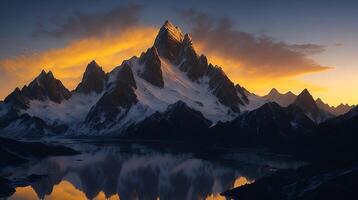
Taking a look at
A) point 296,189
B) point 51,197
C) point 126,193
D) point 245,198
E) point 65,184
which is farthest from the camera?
point 65,184

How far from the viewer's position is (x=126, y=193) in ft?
541

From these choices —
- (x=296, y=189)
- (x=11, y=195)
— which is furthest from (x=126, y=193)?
(x=296, y=189)

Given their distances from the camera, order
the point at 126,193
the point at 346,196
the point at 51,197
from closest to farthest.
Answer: the point at 346,196 → the point at 51,197 → the point at 126,193

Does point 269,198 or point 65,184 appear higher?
point 65,184

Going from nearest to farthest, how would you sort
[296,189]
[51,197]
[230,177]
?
[296,189] < [51,197] < [230,177]

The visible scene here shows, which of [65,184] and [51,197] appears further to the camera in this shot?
[65,184]

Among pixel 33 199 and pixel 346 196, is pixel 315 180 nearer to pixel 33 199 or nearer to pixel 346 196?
pixel 346 196

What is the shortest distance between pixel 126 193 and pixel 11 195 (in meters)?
Result: 34.5

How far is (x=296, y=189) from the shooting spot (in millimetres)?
131875

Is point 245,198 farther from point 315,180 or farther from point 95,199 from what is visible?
point 95,199

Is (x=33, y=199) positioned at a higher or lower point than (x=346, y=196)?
higher

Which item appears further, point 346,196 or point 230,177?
point 230,177

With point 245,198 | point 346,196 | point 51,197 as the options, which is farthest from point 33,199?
point 346,196

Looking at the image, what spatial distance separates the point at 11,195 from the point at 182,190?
171 feet
